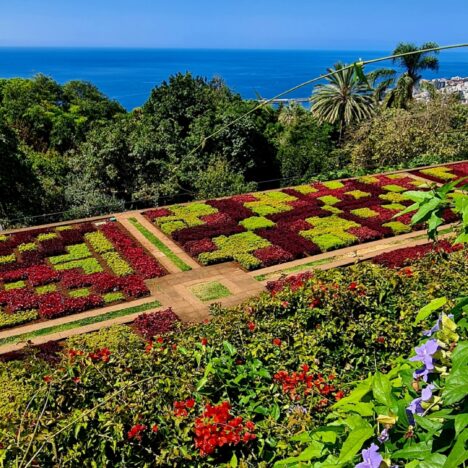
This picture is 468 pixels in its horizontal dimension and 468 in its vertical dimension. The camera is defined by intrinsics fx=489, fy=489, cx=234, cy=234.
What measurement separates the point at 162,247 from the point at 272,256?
3.30 metres

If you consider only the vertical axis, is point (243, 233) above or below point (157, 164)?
below

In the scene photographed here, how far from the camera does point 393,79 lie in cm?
3108

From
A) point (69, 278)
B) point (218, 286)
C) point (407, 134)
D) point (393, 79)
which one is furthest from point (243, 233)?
point (393, 79)

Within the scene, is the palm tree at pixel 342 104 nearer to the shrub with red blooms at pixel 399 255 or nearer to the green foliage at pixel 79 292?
the shrub with red blooms at pixel 399 255

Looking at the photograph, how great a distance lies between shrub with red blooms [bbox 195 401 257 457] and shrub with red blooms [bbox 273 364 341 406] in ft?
1.71

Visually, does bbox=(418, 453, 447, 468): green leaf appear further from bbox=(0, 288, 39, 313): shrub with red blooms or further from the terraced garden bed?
the terraced garden bed

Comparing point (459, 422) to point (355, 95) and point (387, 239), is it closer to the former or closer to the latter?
point (387, 239)

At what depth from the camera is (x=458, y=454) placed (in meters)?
1.06

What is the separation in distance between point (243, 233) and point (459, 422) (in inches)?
537

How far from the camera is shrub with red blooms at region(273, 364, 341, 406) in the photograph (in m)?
3.53

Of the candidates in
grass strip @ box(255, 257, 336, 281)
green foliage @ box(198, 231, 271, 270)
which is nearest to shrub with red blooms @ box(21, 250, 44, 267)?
green foliage @ box(198, 231, 271, 270)

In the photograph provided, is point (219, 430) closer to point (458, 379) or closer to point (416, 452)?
point (416, 452)

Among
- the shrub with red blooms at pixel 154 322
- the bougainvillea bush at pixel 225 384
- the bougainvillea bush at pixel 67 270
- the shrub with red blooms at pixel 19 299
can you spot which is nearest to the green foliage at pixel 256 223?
the bougainvillea bush at pixel 67 270

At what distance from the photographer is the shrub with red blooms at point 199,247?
1350cm
